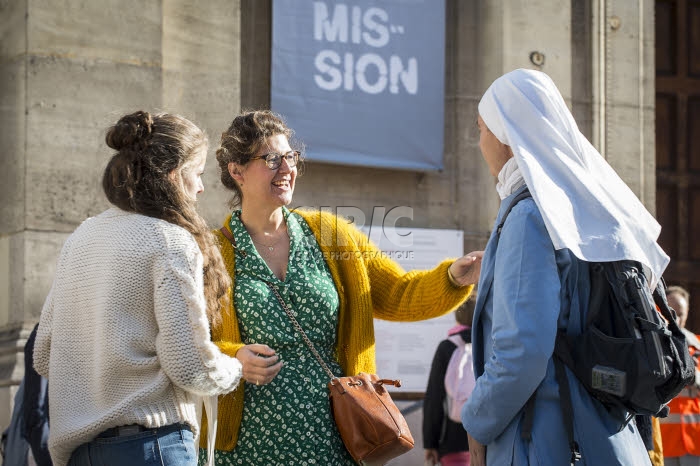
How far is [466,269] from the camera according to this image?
405 centimetres

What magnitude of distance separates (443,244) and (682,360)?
20.3 feet

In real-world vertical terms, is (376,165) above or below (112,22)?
below

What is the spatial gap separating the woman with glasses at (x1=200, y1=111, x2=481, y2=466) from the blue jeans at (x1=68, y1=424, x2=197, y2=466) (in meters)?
0.51

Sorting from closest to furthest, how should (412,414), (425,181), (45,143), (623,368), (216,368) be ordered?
(623,368) → (216,368) → (45,143) → (412,414) → (425,181)

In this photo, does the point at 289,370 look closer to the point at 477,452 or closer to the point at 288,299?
the point at 288,299

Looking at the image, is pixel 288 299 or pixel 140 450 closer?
pixel 140 450

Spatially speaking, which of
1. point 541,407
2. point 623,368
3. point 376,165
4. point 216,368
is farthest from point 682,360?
point 376,165

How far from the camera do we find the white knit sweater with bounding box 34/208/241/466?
310 centimetres

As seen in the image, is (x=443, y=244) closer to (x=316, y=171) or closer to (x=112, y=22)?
(x=316, y=171)

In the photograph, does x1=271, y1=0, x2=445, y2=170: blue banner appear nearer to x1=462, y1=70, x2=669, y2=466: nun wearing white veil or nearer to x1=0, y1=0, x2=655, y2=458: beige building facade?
x1=0, y1=0, x2=655, y2=458: beige building facade

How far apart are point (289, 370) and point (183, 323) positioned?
83 centimetres

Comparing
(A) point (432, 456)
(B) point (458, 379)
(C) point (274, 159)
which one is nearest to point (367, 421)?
(C) point (274, 159)

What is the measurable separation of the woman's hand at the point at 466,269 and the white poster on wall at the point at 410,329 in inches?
179

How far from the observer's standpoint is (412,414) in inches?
346
